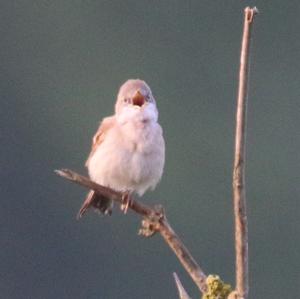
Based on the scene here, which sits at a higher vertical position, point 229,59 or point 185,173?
point 229,59

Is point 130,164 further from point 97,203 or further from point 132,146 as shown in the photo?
point 97,203

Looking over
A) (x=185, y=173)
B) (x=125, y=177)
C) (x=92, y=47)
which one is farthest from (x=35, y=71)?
(x=125, y=177)

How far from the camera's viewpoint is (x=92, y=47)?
41.9 meters

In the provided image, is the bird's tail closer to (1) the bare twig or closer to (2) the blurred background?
(1) the bare twig

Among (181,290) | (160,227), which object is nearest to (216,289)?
(181,290)

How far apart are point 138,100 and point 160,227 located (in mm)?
2693

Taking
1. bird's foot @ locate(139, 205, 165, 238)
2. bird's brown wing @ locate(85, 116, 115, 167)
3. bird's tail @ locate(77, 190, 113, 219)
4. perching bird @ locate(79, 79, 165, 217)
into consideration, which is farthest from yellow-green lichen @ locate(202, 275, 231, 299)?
bird's brown wing @ locate(85, 116, 115, 167)

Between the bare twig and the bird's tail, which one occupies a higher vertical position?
the bird's tail

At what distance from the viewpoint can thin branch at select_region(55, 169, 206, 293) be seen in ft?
9.91

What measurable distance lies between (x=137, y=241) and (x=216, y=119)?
20.5ft

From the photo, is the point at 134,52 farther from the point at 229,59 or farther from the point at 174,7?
the point at 174,7

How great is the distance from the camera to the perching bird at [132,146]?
243 inches

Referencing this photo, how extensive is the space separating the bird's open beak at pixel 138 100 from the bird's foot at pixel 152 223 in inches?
100

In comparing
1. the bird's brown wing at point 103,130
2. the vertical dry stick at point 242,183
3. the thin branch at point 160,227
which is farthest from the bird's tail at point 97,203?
the vertical dry stick at point 242,183
